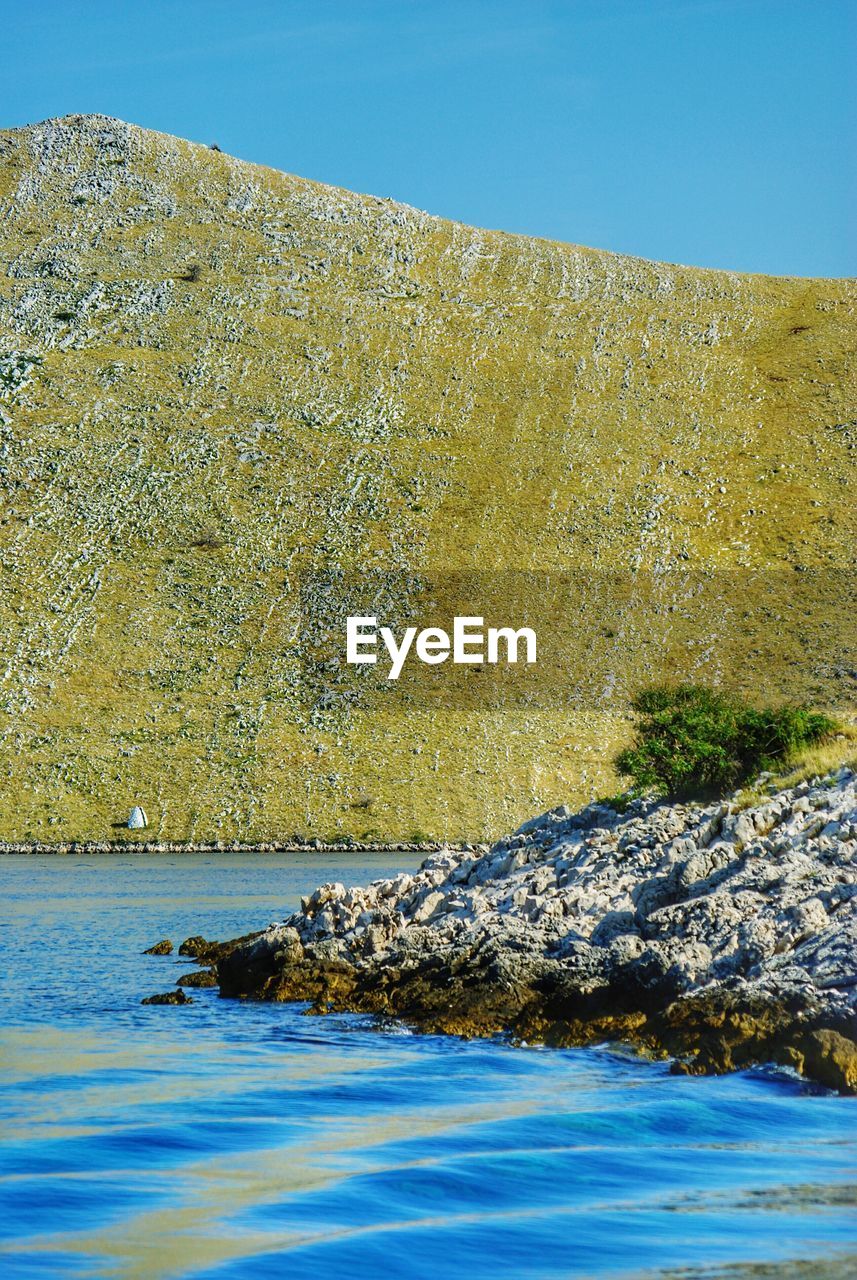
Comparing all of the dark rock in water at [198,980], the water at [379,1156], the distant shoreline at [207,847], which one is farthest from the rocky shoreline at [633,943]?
the distant shoreline at [207,847]

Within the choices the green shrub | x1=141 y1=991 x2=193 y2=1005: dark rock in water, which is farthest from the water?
the green shrub

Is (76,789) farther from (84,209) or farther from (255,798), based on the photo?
(84,209)

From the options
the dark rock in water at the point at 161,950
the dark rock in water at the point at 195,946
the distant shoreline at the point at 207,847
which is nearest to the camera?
the dark rock in water at the point at 195,946

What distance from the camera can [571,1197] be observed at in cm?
1179

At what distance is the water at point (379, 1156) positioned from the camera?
33.3 feet

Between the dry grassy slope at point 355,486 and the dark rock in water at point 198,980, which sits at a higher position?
the dry grassy slope at point 355,486

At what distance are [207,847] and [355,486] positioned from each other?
3501cm

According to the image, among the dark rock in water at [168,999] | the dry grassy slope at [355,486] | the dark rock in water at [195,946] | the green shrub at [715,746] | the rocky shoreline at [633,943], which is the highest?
the dry grassy slope at [355,486]

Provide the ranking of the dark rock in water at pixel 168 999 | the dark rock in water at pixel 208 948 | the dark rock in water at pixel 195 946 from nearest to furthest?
the dark rock in water at pixel 168 999
the dark rock in water at pixel 208 948
the dark rock in water at pixel 195 946

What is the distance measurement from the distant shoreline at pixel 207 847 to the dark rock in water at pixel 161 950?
36.2 meters

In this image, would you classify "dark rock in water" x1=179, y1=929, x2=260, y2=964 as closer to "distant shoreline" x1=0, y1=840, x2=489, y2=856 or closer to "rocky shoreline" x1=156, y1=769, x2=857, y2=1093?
"rocky shoreline" x1=156, y1=769, x2=857, y2=1093

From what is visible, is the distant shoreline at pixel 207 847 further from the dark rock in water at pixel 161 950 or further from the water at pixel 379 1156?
the water at pixel 379 1156

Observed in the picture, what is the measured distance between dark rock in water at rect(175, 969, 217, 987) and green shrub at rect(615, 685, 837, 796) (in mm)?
11304

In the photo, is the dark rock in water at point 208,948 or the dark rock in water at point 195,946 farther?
the dark rock in water at point 195,946
